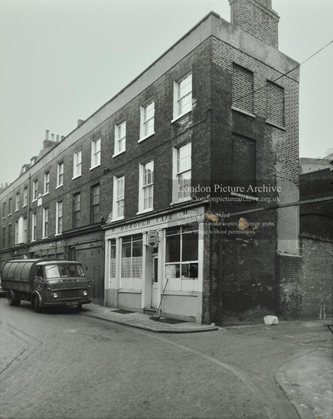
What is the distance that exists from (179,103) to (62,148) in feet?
42.0

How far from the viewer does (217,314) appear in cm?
1395

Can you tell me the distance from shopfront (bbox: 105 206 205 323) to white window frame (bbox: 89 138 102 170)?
4.07 m

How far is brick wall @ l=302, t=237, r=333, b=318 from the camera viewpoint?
17.1 m

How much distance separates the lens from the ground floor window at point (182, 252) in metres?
14.6

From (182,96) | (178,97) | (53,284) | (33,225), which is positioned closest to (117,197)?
(53,284)

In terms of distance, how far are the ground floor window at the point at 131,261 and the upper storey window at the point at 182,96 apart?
5.39m

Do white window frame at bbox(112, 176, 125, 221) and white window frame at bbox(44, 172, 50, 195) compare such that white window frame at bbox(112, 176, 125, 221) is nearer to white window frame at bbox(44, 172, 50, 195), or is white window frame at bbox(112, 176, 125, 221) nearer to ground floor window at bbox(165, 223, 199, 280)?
ground floor window at bbox(165, 223, 199, 280)

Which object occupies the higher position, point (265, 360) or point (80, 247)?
point (80, 247)

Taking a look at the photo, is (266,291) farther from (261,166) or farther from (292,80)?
(292,80)

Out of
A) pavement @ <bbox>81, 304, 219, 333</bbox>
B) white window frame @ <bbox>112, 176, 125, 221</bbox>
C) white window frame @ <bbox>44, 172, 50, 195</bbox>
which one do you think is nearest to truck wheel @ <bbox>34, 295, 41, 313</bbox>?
pavement @ <bbox>81, 304, 219, 333</bbox>

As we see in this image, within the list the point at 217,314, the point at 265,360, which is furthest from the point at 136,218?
the point at 265,360

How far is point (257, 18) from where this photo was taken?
1689cm

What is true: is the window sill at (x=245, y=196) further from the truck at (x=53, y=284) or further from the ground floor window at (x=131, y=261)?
the truck at (x=53, y=284)

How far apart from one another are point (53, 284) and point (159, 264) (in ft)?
13.9
